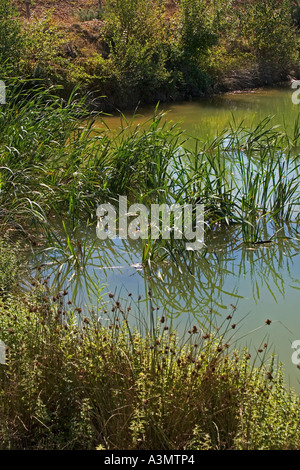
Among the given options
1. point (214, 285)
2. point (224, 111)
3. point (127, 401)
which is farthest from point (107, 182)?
point (224, 111)

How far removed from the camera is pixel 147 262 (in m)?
4.90

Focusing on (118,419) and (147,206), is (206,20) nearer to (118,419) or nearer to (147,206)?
(147,206)

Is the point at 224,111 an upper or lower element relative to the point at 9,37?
lower

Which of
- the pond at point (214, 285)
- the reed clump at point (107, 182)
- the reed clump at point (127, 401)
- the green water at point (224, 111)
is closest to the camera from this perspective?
the reed clump at point (127, 401)

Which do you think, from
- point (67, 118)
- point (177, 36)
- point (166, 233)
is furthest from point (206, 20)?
point (166, 233)

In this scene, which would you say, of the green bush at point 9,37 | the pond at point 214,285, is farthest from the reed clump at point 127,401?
the green bush at point 9,37

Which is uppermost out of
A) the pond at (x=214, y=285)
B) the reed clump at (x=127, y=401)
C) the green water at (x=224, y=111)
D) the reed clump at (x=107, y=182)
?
the green water at (x=224, y=111)

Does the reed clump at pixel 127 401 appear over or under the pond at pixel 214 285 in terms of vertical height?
under

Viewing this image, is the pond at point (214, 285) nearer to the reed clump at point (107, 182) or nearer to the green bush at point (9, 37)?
the reed clump at point (107, 182)

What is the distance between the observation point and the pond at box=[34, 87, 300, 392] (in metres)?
3.92

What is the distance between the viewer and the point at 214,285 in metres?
4.73

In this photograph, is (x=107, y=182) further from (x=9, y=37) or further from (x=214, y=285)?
(x=9, y=37)

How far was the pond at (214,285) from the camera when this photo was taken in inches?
154

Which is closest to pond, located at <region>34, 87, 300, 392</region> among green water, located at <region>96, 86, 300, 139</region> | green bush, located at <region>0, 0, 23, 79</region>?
green water, located at <region>96, 86, 300, 139</region>
